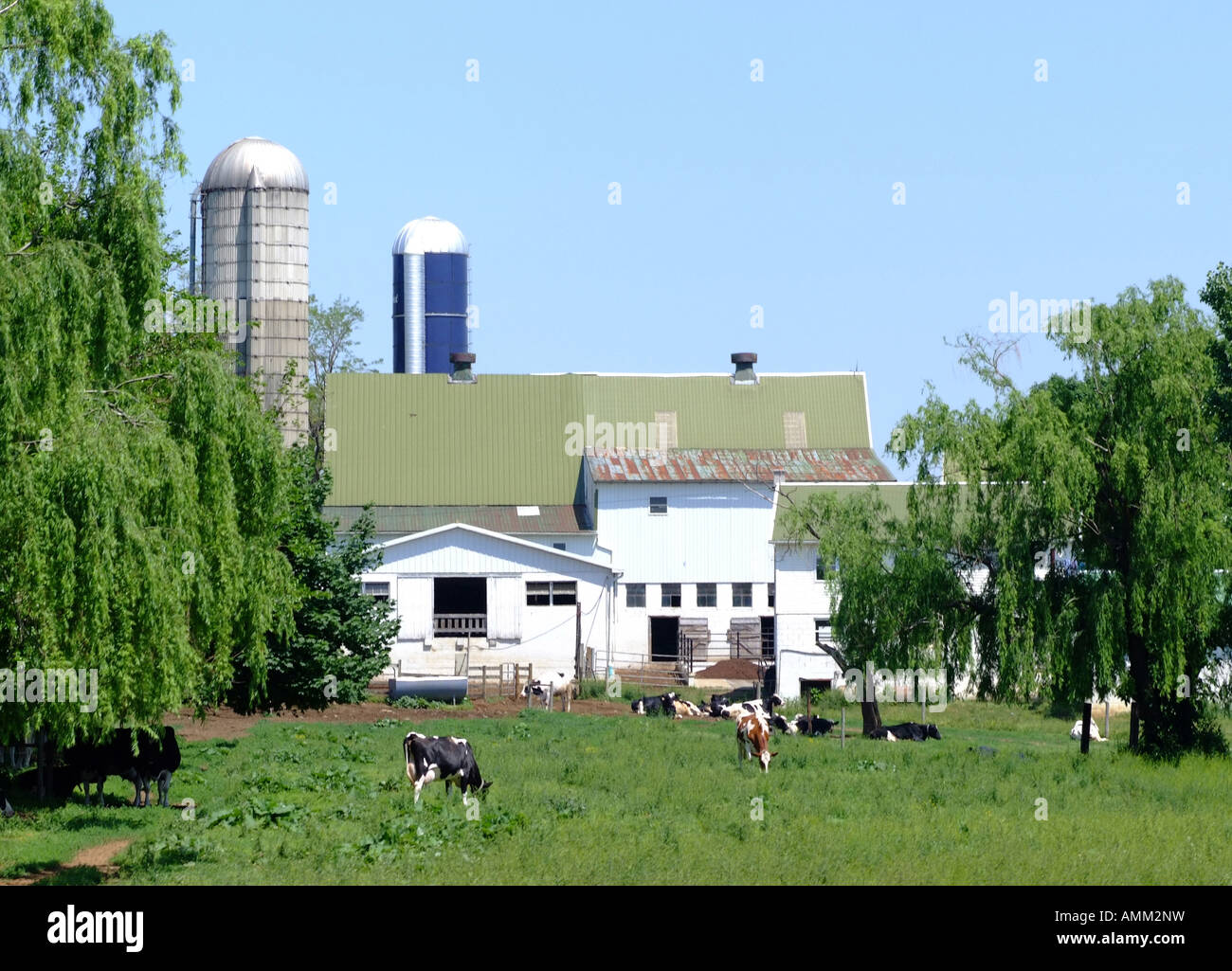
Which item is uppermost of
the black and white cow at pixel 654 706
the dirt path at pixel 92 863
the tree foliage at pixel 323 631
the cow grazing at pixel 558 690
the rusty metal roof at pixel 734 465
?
the rusty metal roof at pixel 734 465

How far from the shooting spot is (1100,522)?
33.8m

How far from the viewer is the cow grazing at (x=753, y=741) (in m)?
29.4

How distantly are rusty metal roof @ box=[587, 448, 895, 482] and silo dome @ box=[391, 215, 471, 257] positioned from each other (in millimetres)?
31427

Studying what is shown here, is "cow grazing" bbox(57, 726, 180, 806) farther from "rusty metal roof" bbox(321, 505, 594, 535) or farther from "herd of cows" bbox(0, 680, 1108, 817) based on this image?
"rusty metal roof" bbox(321, 505, 594, 535)

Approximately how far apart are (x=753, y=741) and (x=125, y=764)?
11.5 metres

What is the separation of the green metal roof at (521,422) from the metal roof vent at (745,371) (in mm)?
317

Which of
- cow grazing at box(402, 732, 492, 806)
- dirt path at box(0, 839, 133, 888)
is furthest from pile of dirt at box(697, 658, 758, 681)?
dirt path at box(0, 839, 133, 888)

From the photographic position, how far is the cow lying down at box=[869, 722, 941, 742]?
42.1m

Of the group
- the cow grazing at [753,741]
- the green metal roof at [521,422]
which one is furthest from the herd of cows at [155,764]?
the green metal roof at [521,422]

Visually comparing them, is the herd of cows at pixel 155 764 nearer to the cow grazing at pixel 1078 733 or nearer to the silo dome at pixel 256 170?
the cow grazing at pixel 1078 733

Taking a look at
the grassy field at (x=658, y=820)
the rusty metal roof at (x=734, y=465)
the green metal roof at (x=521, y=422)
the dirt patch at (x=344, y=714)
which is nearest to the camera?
the grassy field at (x=658, y=820)

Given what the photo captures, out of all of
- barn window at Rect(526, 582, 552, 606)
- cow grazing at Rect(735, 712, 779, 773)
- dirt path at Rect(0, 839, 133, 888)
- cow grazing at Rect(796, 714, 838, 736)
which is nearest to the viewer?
dirt path at Rect(0, 839, 133, 888)

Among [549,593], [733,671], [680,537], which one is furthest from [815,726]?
[680,537]
